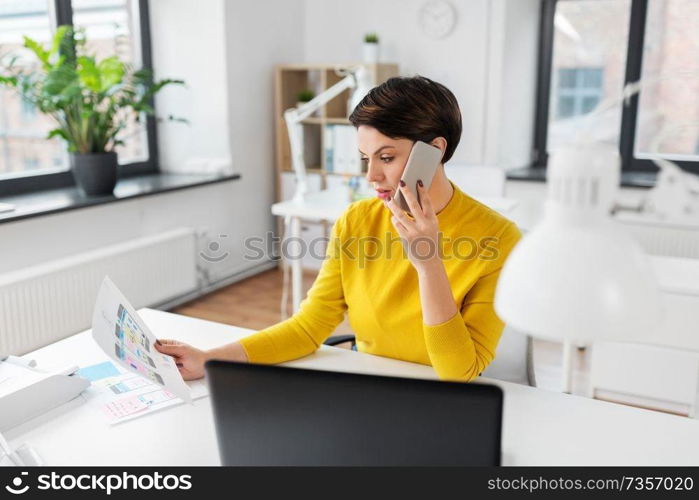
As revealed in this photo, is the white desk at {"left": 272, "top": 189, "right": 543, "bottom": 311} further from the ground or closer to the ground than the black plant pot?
closer to the ground

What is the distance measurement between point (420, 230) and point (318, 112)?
338 centimetres

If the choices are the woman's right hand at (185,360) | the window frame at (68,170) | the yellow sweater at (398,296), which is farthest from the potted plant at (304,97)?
the woman's right hand at (185,360)

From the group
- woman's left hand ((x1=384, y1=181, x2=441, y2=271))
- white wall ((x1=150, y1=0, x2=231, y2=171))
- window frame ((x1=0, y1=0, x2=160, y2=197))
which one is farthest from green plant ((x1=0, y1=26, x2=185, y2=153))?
woman's left hand ((x1=384, y1=181, x2=441, y2=271))

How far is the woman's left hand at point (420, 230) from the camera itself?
47.6 inches

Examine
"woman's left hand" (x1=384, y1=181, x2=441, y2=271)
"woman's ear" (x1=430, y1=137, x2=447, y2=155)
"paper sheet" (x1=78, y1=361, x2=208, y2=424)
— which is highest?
"woman's ear" (x1=430, y1=137, x2=447, y2=155)

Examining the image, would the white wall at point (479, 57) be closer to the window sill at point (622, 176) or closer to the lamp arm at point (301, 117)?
the window sill at point (622, 176)

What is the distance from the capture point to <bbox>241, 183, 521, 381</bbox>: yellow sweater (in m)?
1.37

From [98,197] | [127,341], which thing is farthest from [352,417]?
[98,197]

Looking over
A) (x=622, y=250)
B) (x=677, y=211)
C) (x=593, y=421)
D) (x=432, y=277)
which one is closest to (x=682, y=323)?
(x=593, y=421)

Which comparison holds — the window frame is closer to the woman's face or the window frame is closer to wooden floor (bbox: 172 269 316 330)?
wooden floor (bbox: 172 269 316 330)

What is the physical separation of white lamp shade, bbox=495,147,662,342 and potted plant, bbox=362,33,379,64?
3.65m

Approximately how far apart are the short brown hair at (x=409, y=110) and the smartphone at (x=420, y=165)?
4 centimetres

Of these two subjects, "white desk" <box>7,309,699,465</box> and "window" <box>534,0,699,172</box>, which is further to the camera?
"window" <box>534,0,699,172</box>

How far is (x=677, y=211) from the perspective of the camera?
724mm
